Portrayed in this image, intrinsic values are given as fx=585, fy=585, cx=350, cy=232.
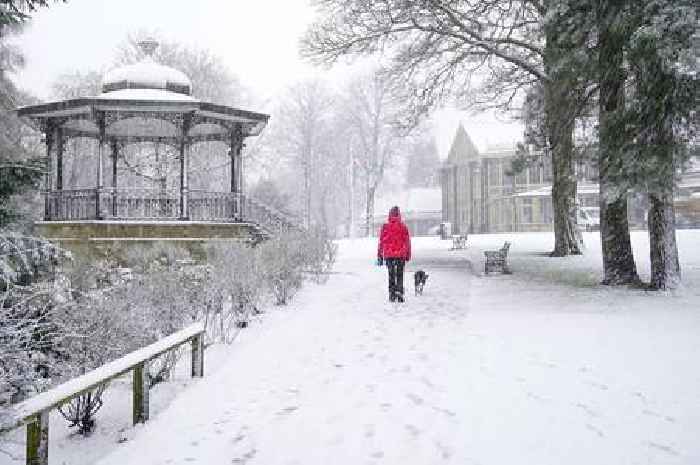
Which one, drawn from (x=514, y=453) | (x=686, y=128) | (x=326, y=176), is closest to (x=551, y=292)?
(x=686, y=128)

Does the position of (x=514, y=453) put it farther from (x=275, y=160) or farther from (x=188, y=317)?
(x=275, y=160)

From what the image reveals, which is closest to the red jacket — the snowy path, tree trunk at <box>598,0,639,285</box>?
the snowy path

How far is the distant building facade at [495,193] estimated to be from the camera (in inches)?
1700

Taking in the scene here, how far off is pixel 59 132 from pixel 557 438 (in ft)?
61.3

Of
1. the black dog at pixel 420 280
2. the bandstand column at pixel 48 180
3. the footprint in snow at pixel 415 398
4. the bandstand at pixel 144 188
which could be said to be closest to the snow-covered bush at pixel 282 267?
the black dog at pixel 420 280

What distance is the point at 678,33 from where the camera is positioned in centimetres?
837

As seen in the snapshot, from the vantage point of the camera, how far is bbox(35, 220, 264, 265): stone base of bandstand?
1644 cm

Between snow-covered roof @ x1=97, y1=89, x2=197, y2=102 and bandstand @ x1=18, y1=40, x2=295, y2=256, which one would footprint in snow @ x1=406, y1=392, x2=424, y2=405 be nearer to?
bandstand @ x1=18, y1=40, x2=295, y2=256

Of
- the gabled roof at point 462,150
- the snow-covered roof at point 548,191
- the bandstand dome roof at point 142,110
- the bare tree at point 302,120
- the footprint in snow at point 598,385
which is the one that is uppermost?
the bare tree at point 302,120

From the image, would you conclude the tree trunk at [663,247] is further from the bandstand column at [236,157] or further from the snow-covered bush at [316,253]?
the bandstand column at [236,157]

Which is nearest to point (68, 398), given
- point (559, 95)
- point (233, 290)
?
point (233, 290)

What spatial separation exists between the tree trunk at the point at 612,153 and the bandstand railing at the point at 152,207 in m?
8.71

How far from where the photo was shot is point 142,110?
1706 cm

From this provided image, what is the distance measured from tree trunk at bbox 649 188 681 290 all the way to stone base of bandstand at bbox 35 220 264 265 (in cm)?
1014
